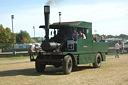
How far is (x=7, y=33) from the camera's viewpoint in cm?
7512

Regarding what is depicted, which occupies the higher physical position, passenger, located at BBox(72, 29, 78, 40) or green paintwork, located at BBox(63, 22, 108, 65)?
passenger, located at BBox(72, 29, 78, 40)

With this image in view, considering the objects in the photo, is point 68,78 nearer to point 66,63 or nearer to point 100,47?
point 66,63

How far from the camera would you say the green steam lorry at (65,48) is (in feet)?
41.4

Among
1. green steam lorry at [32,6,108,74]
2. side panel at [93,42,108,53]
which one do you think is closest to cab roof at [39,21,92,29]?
green steam lorry at [32,6,108,74]

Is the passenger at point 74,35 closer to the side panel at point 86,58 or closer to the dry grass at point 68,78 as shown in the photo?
the side panel at point 86,58

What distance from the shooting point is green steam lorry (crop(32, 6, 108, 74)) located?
12613mm

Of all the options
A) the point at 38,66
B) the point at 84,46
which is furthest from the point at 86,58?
the point at 38,66

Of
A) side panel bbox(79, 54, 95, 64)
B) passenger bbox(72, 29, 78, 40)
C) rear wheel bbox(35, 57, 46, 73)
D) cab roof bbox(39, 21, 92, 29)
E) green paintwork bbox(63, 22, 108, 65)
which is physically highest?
cab roof bbox(39, 21, 92, 29)

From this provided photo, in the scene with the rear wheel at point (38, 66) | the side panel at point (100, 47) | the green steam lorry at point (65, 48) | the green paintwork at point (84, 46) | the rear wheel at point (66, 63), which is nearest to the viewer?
the rear wheel at point (66, 63)

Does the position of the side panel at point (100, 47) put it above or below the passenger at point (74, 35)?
below

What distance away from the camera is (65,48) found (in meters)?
13.4

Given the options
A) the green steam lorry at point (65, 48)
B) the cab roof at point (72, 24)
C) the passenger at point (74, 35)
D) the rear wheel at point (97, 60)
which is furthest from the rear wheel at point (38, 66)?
the rear wheel at point (97, 60)

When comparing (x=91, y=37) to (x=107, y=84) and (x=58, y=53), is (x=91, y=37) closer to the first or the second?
(x=58, y=53)

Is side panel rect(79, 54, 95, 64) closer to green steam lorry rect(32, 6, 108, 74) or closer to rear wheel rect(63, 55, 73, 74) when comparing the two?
green steam lorry rect(32, 6, 108, 74)
